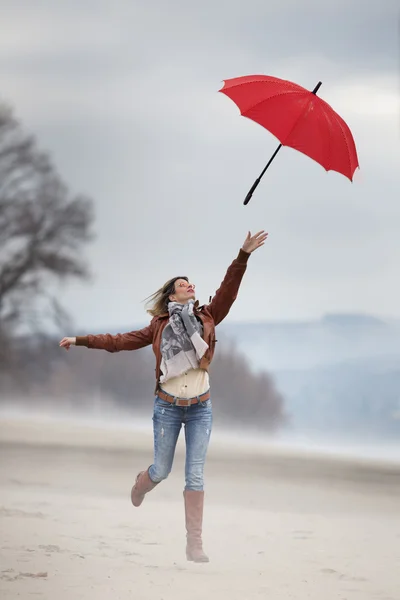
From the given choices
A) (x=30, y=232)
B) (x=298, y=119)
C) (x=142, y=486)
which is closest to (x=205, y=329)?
(x=142, y=486)

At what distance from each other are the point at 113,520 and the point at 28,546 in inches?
44.6

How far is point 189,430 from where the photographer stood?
6125 millimetres

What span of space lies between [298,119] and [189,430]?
5.49ft

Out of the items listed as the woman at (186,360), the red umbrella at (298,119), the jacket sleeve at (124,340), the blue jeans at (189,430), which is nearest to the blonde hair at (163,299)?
the woman at (186,360)

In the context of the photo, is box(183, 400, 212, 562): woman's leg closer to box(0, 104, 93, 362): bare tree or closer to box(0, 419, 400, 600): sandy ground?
box(0, 419, 400, 600): sandy ground

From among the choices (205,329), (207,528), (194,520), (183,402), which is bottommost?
(207,528)

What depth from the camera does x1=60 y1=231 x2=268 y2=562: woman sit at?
603cm

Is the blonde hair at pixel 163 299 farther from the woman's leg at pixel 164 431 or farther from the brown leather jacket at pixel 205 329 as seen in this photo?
the woman's leg at pixel 164 431

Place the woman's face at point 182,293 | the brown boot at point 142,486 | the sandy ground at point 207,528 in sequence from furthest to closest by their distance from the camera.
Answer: the sandy ground at point 207,528 → the brown boot at point 142,486 → the woman's face at point 182,293

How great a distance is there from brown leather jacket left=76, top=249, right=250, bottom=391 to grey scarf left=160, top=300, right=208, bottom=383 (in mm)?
40

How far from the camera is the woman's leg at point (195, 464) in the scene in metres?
6.09

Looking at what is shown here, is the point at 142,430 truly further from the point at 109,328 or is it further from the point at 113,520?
the point at 113,520

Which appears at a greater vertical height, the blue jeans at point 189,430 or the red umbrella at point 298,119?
the red umbrella at point 298,119

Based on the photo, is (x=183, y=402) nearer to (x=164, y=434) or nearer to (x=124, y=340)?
(x=164, y=434)
